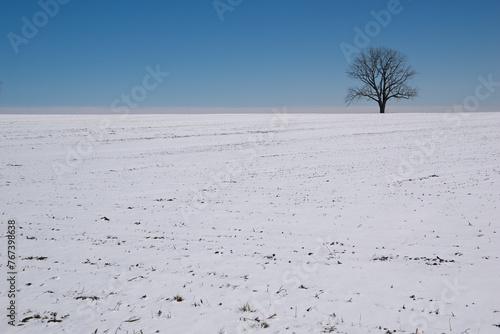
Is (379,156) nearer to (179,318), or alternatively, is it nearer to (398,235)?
(398,235)

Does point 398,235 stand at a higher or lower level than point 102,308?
higher

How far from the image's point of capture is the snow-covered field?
659cm

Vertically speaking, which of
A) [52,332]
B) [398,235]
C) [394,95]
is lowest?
[52,332]

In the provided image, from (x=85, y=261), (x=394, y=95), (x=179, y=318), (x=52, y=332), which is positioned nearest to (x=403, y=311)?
(x=179, y=318)

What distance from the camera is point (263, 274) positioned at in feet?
27.5

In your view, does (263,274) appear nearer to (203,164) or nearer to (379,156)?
(203,164)

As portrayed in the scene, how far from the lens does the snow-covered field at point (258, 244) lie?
6.59 meters

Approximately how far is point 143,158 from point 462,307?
2544cm

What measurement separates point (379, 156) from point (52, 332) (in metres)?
24.4

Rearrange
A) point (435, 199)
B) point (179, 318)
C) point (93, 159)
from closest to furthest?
1. point (179, 318)
2. point (435, 199)
3. point (93, 159)

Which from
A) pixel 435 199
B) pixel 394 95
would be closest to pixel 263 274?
pixel 435 199

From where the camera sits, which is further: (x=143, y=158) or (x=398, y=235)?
(x=143, y=158)

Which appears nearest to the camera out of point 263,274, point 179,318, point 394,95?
point 179,318

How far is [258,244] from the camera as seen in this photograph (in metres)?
10.4
